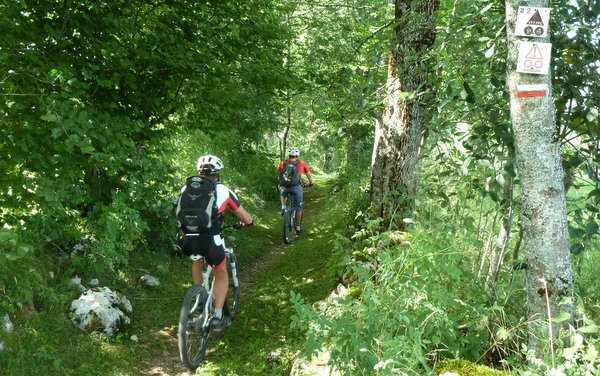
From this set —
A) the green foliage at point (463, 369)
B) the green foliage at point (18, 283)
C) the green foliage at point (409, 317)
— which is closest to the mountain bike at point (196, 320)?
the green foliage at point (18, 283)

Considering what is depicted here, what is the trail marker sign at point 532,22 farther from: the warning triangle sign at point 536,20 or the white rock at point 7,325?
the white rock at point 7,325

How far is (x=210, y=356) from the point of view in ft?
20.9

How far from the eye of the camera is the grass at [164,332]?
5.63 metres

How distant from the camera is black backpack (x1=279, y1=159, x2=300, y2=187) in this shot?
12359 millimetres

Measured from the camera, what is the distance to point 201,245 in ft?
19.8

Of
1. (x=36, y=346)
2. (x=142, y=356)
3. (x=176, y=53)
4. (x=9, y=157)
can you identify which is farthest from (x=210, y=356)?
(x=176, y=53)

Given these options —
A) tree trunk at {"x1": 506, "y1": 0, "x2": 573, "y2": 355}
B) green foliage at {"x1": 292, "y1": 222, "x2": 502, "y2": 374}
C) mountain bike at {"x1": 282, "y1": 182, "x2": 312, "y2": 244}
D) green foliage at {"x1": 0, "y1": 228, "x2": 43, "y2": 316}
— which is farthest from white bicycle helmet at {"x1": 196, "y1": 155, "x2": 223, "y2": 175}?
mountain bike at {"x1": 282, "y1": 182, "x2": 312, "y2": 244}

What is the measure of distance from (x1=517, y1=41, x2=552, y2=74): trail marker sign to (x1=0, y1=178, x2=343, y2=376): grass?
4.21 m

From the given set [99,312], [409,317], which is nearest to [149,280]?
[99,312]

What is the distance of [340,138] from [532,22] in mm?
3629

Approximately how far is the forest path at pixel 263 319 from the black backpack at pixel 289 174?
63.6 inches

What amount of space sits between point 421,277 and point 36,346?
4.83 m

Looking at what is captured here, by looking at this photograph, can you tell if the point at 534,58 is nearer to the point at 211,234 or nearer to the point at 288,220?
the point at 211,234

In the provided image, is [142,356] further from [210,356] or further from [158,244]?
[158,244]
